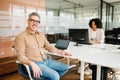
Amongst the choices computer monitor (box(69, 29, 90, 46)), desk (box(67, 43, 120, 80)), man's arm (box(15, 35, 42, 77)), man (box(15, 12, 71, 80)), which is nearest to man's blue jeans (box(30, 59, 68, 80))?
man (box(15, 12, 71, 80))

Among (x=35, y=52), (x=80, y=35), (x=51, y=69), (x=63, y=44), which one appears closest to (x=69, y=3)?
(x=80, y=35)

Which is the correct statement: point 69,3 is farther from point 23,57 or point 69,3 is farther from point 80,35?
point 23,57

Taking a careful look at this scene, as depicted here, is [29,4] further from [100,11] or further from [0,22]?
[100,11]

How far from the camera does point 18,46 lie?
1.86 metres

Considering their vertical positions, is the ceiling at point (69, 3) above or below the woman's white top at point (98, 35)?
above

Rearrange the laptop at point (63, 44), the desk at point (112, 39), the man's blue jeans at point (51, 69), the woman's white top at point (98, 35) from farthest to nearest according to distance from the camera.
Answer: the desk at point (112, 39), the woman's white top at point (98, 35), the laptop at point (63, 44), the man's blue jeans at point (51, 69)

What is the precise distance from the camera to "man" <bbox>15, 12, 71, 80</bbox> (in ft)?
5.87

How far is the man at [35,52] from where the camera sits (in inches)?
70.5

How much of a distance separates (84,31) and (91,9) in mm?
3771

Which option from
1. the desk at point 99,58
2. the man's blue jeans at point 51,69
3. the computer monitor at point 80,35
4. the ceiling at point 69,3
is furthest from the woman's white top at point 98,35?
the man's blue jeans at point 51,69

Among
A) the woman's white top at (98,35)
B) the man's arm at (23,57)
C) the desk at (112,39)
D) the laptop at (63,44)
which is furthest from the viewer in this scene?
the desk at (112,39)

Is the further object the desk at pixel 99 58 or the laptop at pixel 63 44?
the laptop at pixel 63 44

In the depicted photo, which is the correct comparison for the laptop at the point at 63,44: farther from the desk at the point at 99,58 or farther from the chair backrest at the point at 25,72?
the chair backrest at the point at 25,72

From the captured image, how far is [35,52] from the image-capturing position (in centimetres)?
205
